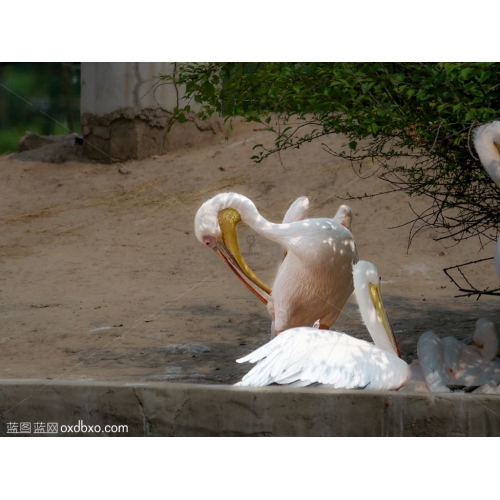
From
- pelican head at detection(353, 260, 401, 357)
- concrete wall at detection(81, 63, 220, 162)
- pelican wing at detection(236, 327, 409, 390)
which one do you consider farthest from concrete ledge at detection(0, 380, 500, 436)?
concrete wall at detection(81, 63, 220, 162)

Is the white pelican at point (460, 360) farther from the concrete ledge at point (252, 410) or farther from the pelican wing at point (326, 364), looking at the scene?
the concrete ledge at point (252, 410)

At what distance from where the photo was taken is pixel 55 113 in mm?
11008

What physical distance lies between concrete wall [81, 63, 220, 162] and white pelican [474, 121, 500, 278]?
5.64m

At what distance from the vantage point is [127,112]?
9602mm

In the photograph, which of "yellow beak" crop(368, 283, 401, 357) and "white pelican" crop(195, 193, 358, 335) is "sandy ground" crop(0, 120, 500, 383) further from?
"yellow beak" crop(368, 283, 401, 357)

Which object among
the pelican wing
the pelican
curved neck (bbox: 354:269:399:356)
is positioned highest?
the pelican

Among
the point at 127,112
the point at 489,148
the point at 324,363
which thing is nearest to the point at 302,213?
the point at 489,148

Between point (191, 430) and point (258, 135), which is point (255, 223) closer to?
point (191, 430)

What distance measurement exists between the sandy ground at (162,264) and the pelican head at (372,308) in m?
1.03

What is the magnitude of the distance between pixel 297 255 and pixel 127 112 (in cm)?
560

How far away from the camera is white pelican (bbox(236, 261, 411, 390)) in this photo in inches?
148

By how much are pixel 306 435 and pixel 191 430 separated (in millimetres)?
452

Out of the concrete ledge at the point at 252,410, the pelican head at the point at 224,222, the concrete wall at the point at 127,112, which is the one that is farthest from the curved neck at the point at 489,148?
the concrete wall at the point at 127,112

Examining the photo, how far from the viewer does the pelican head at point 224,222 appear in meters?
4.48
